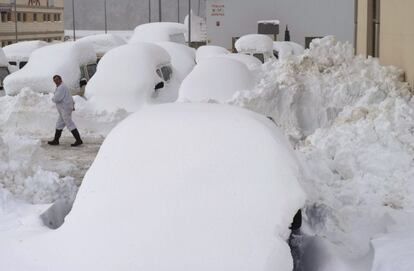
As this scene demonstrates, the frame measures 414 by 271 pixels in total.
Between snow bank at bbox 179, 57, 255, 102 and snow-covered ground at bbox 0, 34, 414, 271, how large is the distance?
0.29m

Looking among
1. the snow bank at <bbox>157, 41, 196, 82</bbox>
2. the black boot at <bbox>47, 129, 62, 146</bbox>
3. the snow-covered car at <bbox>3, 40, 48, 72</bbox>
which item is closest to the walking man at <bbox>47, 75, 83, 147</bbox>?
the black boot at <bbox>47, 129, 62, 146</bbox>

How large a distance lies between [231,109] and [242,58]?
12.3 m

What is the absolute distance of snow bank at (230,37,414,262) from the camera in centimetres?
674

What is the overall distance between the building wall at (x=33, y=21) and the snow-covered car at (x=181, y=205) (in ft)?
119

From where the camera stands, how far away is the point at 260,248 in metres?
4.46

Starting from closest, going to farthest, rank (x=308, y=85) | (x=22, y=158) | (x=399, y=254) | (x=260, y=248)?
(x=260, y=248) → (x=399, y=254) → (x=22, y=158) → (x=308, y=85)

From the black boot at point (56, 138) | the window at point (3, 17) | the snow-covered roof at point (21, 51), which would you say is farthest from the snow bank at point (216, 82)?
the window at point (3, 17)

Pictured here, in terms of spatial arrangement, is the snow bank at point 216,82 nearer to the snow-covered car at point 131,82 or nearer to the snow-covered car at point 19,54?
the snow-covered car at point 131,82

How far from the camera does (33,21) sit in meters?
47.7

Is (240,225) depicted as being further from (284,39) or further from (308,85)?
(284,39)

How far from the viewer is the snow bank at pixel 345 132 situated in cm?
674

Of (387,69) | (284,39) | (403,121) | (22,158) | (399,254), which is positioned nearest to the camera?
(399,254)

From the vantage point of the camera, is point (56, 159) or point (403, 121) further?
point (56, 159)

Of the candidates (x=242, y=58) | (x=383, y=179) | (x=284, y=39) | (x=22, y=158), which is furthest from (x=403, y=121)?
(x=284, y=39)
